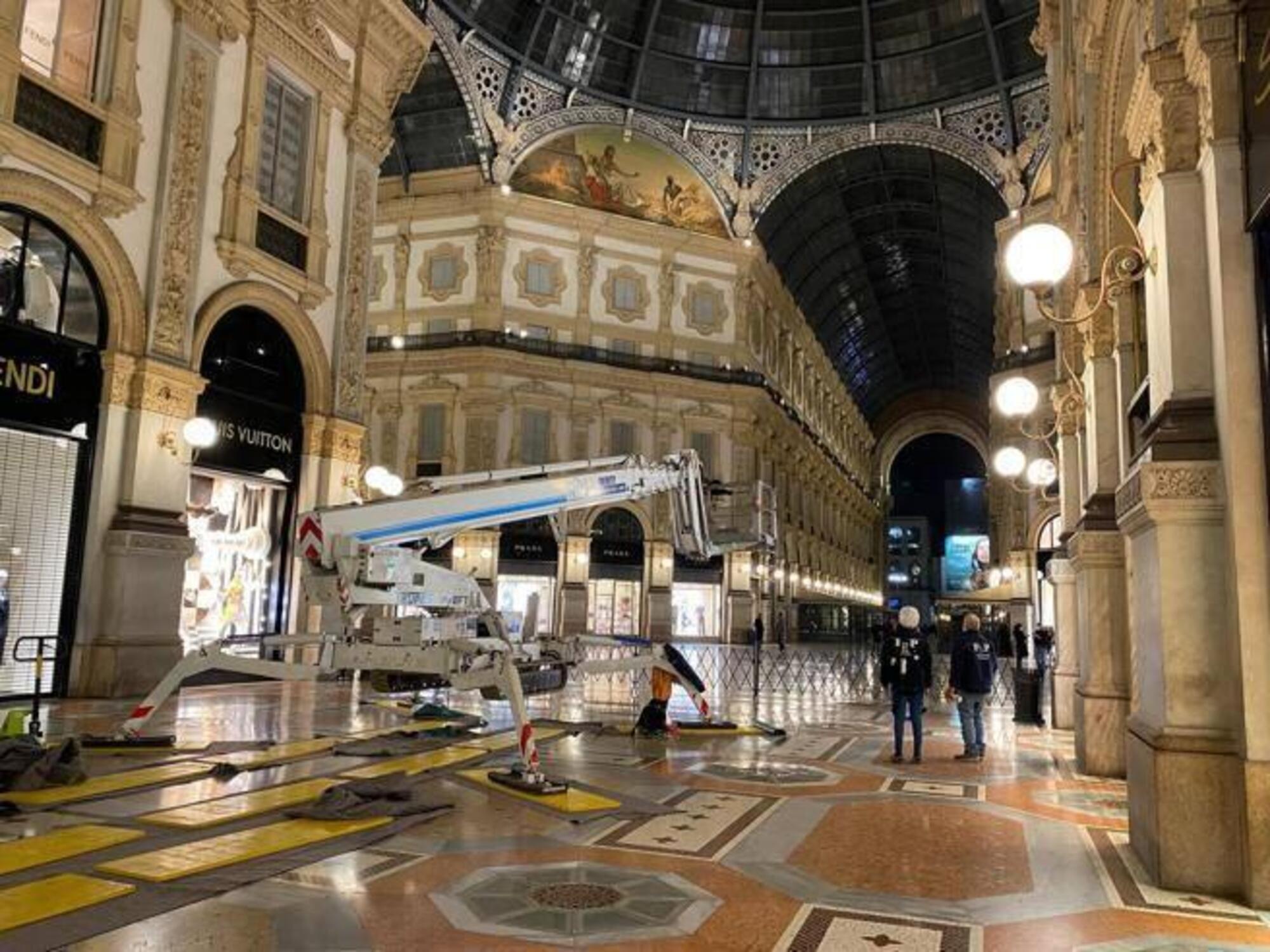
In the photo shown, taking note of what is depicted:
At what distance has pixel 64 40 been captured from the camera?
13.2 metres

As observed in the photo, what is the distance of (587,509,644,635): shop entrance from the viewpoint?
126 ft

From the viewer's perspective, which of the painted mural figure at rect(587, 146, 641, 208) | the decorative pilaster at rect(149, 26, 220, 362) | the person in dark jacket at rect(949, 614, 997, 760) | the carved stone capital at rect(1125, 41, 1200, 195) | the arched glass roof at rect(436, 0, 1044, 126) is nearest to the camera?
the carved stone capital at rect(1125, 41, 1200, 195)

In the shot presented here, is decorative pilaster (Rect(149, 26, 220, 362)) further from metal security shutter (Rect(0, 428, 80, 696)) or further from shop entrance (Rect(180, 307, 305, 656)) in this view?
metal security shutter (Rect(0, 428, 80, 696))

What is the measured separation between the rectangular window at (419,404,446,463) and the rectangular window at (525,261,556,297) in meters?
6.04

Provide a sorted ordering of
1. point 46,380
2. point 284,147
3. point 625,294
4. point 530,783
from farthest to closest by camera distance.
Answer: point 625,294 → point 284,147 → point 46,380 → point 530,783

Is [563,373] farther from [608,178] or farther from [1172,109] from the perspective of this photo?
[1172,109]

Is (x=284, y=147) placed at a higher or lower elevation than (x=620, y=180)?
lower

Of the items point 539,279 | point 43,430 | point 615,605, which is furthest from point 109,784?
point 539,279

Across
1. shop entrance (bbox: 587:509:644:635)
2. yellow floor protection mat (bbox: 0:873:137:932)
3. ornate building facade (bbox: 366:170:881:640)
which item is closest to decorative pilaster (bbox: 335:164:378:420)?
yellow floor protection mat (bbox: 0:873:137:932)

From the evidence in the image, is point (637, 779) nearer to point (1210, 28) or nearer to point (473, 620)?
point (473, 620)

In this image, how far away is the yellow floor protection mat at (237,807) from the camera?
258 inches

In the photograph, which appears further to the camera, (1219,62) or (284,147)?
(284,147)

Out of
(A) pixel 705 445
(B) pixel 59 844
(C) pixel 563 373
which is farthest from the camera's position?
→ (A) pixel 705 445

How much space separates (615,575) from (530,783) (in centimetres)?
3076
